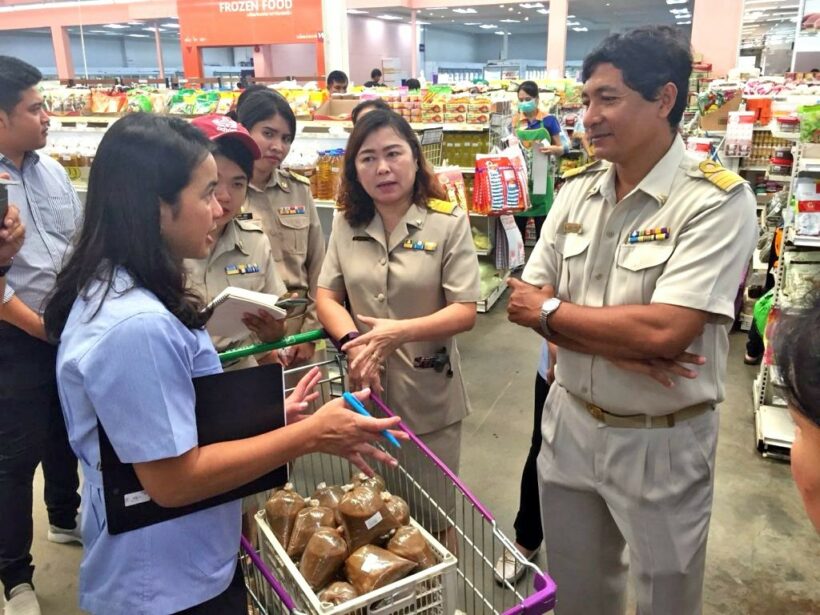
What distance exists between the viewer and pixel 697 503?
5.43 ft

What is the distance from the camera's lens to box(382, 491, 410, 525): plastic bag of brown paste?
153 centimetres

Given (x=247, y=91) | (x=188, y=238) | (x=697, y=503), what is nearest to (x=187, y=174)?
(x=188, y=238)

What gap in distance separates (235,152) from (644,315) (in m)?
1.31

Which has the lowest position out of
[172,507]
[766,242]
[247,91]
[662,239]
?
[766,242]

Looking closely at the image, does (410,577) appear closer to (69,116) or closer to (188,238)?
(188,238)

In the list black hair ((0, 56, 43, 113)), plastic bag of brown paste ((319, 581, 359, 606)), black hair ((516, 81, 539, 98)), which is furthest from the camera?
black hair ((516, 81, 539, 98))

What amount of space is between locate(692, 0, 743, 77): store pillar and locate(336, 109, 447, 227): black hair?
15893mm

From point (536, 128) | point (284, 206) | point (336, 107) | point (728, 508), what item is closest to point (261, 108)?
point (284, 206)

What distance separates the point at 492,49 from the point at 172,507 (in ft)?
128

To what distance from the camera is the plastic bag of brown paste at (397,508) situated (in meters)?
1.53

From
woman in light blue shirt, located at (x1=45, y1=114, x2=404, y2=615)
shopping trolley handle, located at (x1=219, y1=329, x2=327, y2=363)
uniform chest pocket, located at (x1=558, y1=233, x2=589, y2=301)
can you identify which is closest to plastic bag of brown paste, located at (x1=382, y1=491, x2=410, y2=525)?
woman in light blue shirt, located at (x1=45, y1=114, x2=404, y2=615)

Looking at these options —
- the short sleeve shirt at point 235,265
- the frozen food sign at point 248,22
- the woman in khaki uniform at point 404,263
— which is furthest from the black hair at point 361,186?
the frozen food sign at point 248,22

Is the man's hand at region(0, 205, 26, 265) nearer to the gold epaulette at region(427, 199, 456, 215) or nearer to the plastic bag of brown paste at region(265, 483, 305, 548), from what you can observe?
the plastic bag of brown paste at region(265, 483, 305, 548)

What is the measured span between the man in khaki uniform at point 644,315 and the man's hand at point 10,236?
1.47 meters
